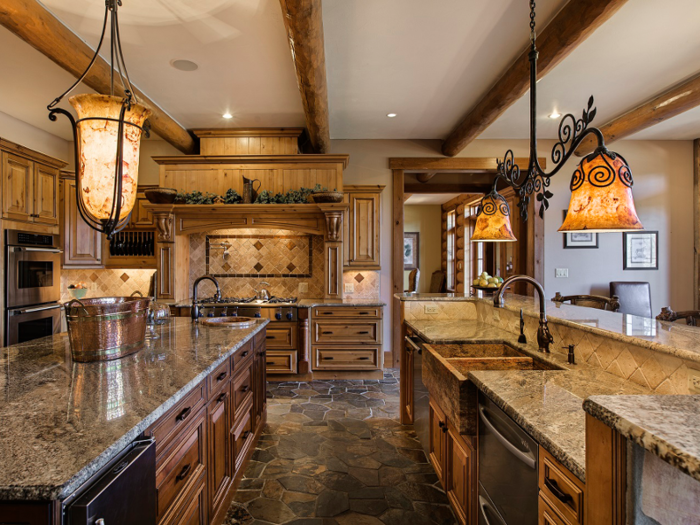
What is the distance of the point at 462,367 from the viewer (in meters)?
1.96

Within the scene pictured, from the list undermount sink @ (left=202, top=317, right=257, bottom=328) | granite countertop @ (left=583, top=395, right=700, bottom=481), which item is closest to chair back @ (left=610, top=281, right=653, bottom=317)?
undermount sink @ (left=202, top=317, right=257, bottom=328)

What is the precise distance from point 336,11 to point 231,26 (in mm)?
749

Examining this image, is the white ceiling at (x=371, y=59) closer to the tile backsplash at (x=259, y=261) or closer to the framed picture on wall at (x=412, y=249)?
the tile backsplash at (x=259, y=261)

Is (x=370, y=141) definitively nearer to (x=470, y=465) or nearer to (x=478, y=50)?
(x=478, y=50)

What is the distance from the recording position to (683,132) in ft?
15.0

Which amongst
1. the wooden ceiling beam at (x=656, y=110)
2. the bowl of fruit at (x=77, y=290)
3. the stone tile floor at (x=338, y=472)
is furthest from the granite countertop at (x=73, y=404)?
the wooden ceiling beam at (x=656, y=110)

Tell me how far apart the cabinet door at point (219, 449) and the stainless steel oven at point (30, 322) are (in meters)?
3.07

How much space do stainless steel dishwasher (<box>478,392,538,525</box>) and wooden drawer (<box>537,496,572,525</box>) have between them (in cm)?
3

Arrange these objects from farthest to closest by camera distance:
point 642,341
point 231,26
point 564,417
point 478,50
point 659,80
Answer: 1. point 659,80
2. point 478,50
3. point 231,26
4. point 642,341
5. point 564,417

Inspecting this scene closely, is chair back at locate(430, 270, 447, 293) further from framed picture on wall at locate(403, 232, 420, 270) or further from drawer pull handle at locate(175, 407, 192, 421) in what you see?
drawer pull handle at locate(175, 407, 192, 421)

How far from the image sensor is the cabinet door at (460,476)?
5.27ft

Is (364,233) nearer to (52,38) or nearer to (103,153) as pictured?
(52,38)

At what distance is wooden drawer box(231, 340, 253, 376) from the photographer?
2.08 metres

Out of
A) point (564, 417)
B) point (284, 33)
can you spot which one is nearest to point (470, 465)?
point (564, 417)
